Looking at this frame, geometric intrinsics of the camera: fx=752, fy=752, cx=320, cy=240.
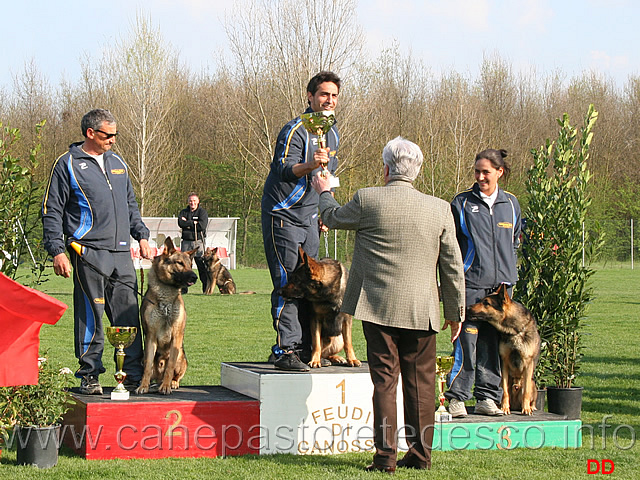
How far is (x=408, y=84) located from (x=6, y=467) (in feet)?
110

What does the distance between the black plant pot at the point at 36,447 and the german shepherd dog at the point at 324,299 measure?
1776 millimetres

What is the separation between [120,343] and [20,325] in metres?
1.26

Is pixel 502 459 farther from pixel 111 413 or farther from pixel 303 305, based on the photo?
pixel 111 413

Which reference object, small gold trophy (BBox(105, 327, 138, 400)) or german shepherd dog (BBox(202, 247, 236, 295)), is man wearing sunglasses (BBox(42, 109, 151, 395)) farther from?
german shepherd dog (BBox(202, 247, 236, 295))

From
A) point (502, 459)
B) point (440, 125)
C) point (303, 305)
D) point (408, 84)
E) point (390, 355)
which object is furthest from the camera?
point (408, 84)

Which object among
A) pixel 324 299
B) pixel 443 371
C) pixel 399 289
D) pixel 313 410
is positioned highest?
pixel 399 289

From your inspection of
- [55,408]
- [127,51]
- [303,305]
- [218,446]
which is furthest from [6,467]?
[127,51]

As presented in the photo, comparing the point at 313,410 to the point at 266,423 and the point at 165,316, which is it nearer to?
the point at 266,423

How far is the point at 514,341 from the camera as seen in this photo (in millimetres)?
5555

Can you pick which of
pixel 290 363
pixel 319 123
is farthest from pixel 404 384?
pixel 319 123

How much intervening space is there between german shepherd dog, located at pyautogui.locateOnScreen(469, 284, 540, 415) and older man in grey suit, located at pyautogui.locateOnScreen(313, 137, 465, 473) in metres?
1.11

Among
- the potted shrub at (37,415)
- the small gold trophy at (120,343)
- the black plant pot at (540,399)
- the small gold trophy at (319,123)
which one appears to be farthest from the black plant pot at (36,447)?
the black plant pot at (540,399)

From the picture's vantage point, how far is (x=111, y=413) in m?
4.67

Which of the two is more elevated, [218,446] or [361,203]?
[361,203]
